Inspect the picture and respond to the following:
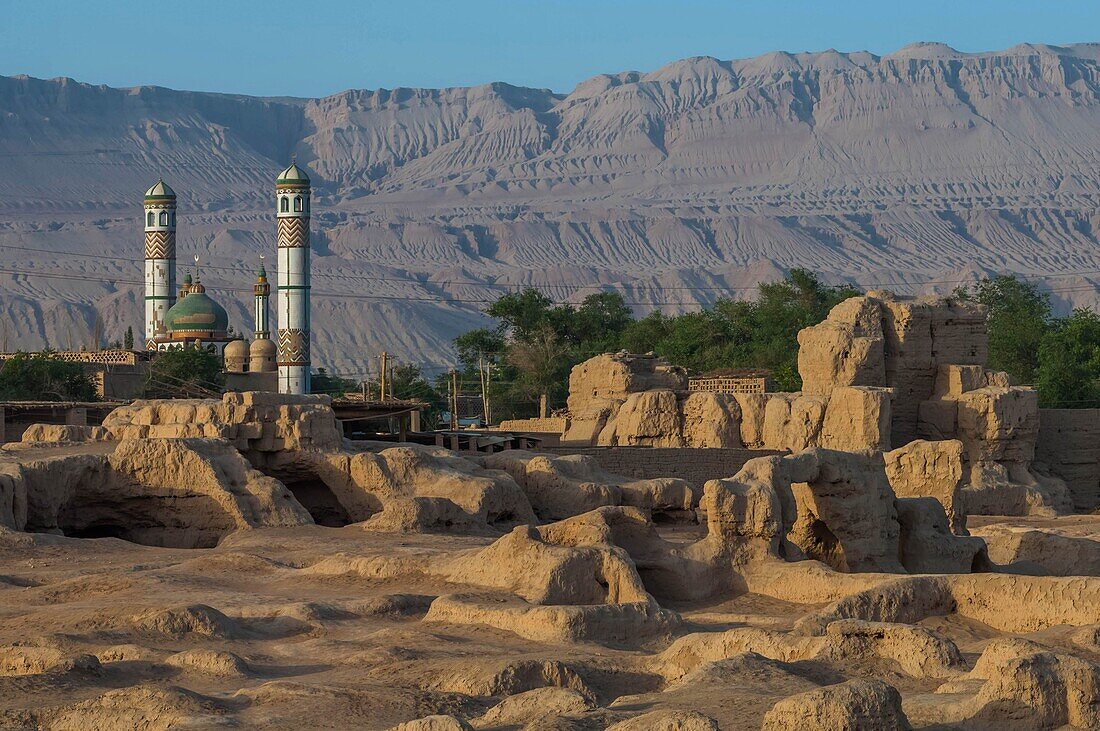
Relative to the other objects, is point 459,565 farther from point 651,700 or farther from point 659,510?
point 659,510

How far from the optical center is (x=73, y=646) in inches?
575

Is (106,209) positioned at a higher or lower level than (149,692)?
higher

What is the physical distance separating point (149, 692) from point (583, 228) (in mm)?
175638

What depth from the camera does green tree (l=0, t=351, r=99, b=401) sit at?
4406 centimetres

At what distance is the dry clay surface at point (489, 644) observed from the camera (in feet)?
39.7

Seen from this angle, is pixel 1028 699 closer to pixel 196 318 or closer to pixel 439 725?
pixel 439 725

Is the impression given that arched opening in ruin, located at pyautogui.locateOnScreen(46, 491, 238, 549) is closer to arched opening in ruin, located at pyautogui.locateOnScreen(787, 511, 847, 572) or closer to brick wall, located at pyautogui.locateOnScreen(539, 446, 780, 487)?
arched opening in ruin, located at pyautogui.locateOnScreen(787, 511, 847, 572)

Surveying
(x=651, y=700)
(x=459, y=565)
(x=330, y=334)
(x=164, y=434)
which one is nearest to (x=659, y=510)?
(x=164, y=434)

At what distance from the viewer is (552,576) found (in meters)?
17.2

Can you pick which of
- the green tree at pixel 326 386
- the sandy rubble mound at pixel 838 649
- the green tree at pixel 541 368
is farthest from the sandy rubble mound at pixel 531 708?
the green tree at pixel 326 386

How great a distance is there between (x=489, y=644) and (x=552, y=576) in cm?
189

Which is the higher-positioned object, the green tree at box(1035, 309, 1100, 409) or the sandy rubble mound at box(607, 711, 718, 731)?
the green tree at box(1035, 309, 1100, 409)

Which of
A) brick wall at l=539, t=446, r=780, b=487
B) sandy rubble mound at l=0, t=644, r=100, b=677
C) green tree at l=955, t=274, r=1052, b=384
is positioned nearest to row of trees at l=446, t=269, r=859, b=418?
green tree at l=955, t=274, r=1052, b=384

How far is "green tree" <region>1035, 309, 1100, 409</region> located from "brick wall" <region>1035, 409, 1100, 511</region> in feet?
37.6
